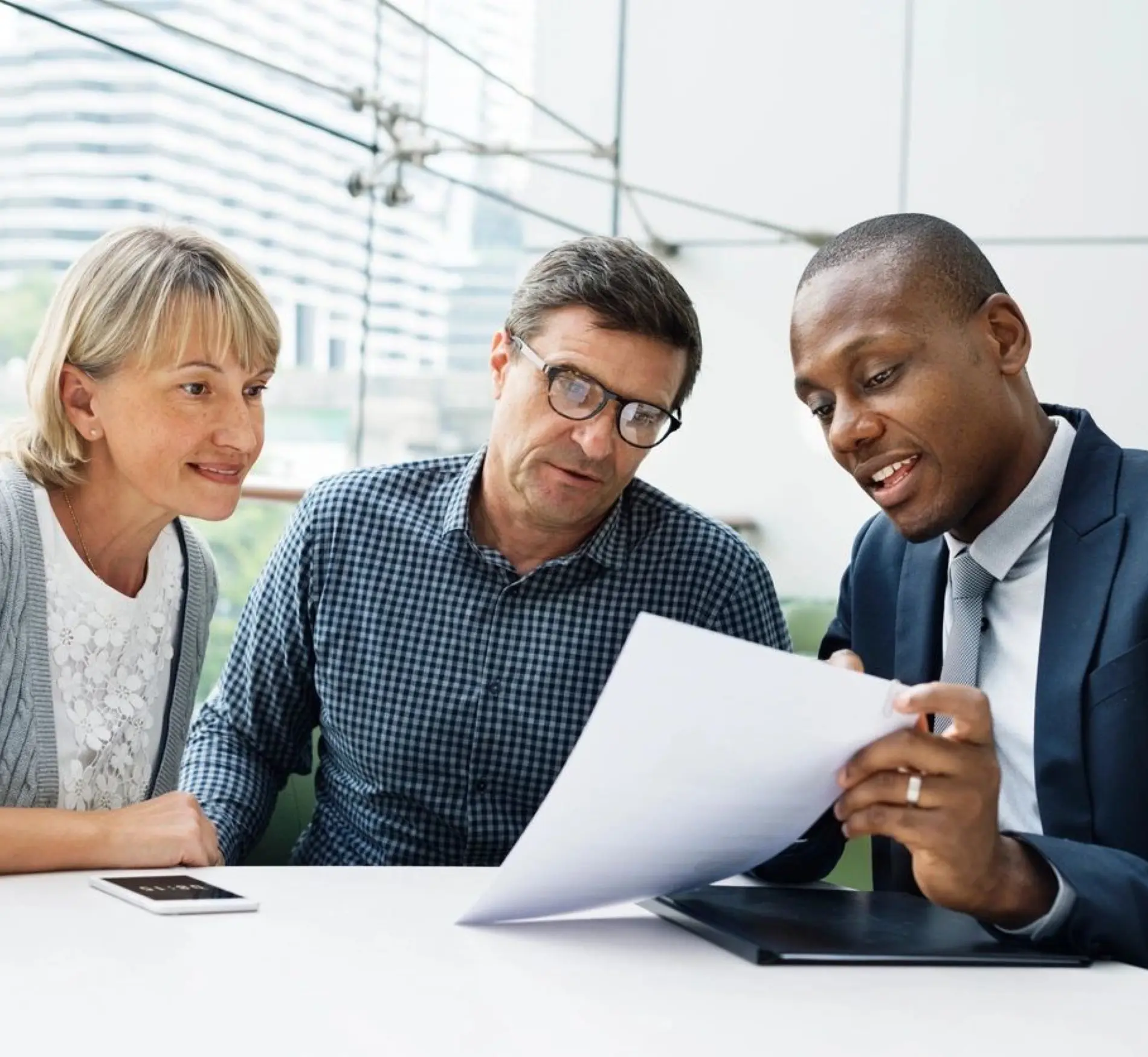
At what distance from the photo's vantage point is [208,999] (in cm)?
98

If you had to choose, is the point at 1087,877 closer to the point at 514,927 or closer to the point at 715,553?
the point at 514,927

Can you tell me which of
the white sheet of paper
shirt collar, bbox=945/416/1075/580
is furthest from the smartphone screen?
shirt collar, bbox=945/416/1075/580

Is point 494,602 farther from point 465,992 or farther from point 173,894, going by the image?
point 465,992

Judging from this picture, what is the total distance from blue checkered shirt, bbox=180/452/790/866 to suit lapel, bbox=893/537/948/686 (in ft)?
0.86

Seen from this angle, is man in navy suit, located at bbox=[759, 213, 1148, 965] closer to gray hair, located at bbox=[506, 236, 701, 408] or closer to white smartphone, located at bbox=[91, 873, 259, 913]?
gray hair, located at bbox=[506, 236, 701, 408]

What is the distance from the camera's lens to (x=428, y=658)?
188 cm

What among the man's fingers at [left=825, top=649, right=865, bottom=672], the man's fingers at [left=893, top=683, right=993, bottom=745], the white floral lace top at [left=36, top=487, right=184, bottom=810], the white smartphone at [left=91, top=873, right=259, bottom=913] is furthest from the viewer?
the white floral lace top at [left=36, top=487, right=184, bottom=810]

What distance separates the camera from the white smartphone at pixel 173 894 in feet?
3.95

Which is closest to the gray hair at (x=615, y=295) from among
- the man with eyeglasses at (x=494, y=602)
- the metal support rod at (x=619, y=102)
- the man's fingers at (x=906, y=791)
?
the man with eyeglasses at (x=494, y=602)

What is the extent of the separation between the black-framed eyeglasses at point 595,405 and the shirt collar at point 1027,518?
40cm

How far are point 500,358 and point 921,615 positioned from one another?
627mm

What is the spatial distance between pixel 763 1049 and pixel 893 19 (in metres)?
5.35

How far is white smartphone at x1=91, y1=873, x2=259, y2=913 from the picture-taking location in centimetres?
120

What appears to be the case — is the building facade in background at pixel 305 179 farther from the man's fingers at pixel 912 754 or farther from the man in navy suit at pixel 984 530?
the man's fingers at pixel 912 754
